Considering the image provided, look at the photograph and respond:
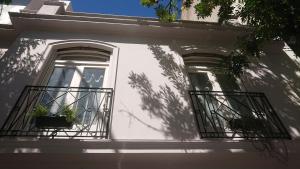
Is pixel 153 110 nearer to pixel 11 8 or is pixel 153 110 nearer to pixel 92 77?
pixel 92 77

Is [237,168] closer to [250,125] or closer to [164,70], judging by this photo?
[250,125]

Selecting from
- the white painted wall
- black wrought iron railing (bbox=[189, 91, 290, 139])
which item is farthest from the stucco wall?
the white painted wall

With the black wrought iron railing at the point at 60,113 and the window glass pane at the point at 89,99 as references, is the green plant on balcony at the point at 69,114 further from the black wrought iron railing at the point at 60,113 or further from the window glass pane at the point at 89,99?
the window glass pane at the point at 89,99

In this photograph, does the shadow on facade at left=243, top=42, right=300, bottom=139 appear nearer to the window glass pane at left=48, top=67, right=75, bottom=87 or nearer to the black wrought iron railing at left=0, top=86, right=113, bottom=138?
the black wrought iron railing at left=0, top=86, right=113, bottom=138

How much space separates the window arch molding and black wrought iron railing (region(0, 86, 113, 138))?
20.2 inches

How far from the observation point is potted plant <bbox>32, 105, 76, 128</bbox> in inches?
166

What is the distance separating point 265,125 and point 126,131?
9.09 ft

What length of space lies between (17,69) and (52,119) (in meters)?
1.75

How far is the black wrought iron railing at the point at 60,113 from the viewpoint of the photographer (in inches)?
165

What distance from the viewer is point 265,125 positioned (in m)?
4.80

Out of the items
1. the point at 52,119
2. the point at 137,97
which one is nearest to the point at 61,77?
the point at 52,119

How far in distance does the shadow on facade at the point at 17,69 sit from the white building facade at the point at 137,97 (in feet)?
0.09

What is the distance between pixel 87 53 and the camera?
6.39 meters

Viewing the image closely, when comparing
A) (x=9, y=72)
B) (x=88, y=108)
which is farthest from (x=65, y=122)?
(x=9, y=72)
